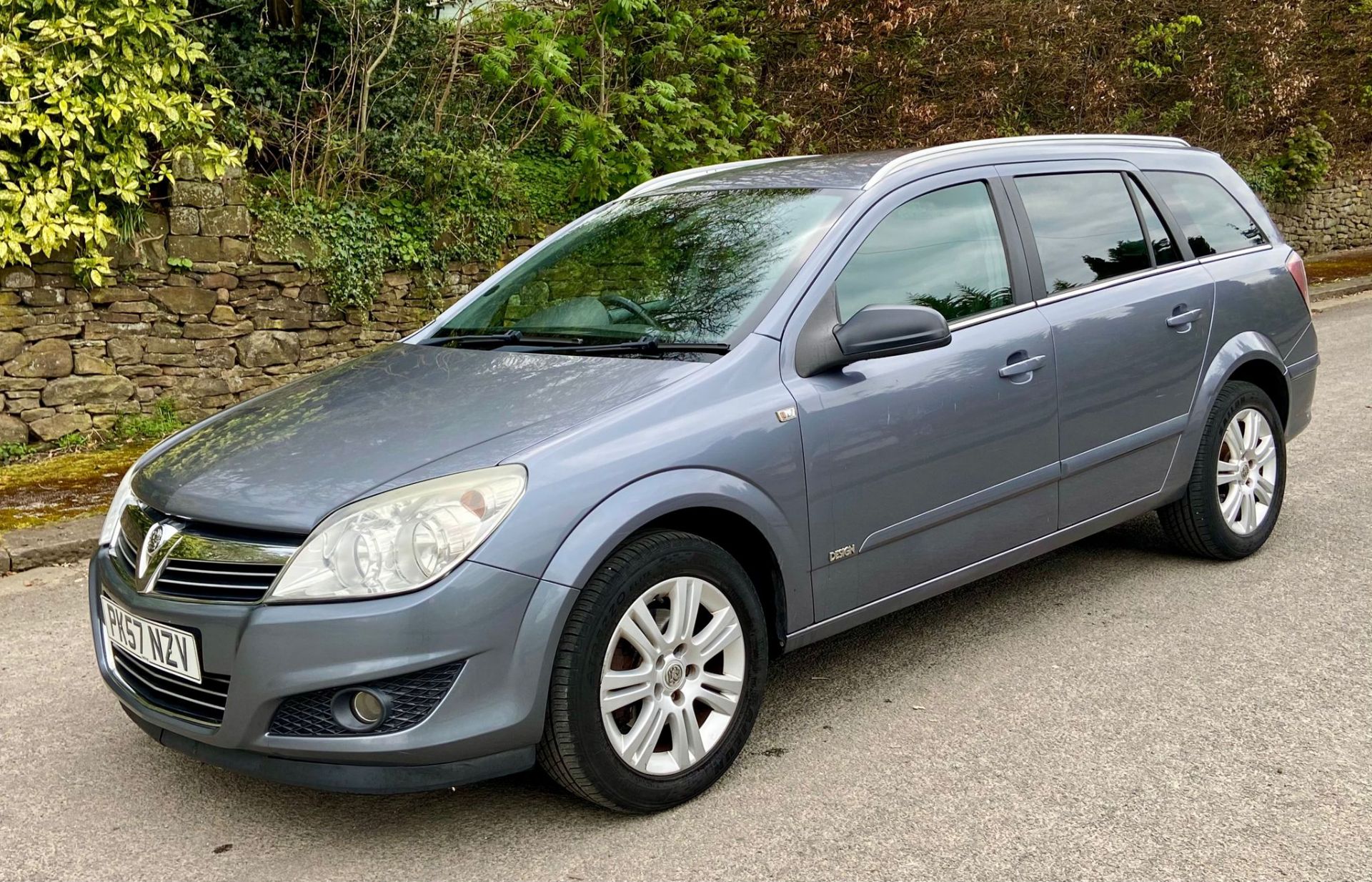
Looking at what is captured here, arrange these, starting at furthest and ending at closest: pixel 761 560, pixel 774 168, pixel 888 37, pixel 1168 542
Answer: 1. pixel 888 37
2. pixel 1168 542
3. pixel 774 168
4. pixel 761 560

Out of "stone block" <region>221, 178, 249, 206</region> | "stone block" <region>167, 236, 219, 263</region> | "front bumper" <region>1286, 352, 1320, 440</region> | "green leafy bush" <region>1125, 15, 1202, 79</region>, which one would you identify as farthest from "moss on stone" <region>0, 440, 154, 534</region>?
"green leafy bush" <region>1125, 15, 1202, 79</region>

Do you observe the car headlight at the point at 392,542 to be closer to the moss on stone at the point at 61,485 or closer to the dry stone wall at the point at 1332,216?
the moss on stone at the point at 61,485

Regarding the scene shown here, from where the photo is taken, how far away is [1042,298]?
14.3 feet

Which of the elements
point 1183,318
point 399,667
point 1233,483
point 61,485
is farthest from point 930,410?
point 61,485

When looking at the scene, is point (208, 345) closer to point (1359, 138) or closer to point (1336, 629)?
point (1336, 629)

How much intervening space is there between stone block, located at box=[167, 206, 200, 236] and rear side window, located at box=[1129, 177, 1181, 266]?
22.3 ft

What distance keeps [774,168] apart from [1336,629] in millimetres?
2640

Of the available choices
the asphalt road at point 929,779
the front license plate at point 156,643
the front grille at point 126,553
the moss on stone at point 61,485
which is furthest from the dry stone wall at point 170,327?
the front license plate at point 156,643

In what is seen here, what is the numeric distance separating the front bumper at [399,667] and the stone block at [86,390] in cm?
647

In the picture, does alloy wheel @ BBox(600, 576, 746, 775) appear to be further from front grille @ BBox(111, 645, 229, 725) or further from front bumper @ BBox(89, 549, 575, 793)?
front grille @ BBox(111, 645, 229, 725)

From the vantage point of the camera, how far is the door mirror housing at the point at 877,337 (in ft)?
11.8

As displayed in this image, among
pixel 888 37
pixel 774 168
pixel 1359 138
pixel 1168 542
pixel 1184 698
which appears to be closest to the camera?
pixel 1184 698

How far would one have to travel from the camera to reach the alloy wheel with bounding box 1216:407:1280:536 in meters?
5.13

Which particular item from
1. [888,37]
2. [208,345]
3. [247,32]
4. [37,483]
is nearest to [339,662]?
[37,483]
